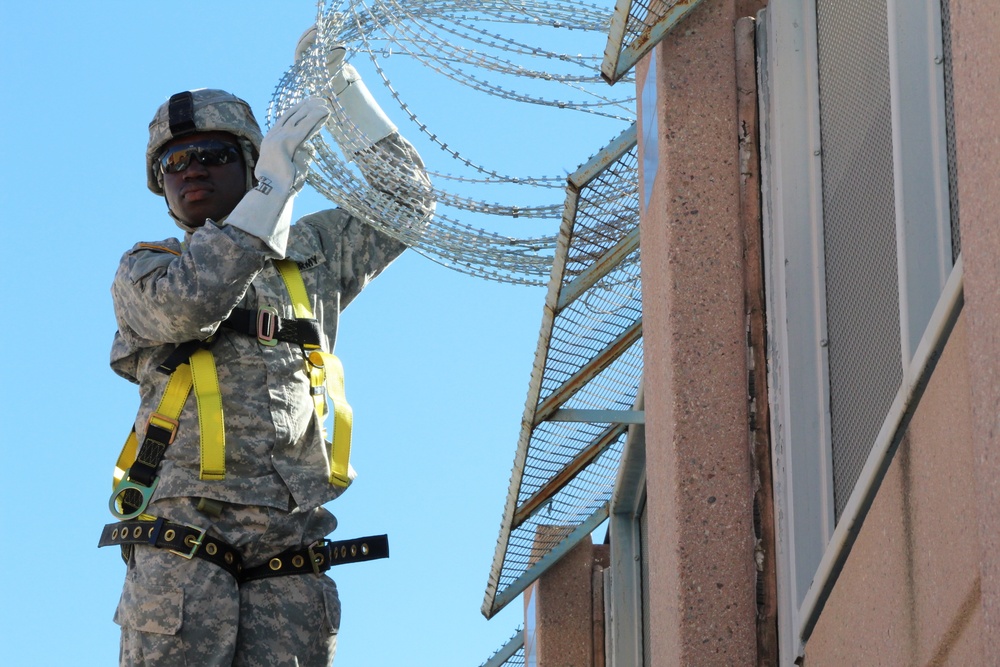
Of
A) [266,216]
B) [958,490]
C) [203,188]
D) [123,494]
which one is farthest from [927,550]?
[203,188]

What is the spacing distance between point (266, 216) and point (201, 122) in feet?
2.40

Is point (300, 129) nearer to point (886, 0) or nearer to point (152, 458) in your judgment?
point (152, 458)

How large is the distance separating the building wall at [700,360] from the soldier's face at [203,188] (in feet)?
5.92

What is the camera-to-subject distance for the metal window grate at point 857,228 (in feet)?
15.3

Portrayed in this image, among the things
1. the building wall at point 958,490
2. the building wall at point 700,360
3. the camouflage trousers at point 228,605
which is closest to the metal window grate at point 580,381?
the building wall at point 700,360

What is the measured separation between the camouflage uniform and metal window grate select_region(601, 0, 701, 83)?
151 cm

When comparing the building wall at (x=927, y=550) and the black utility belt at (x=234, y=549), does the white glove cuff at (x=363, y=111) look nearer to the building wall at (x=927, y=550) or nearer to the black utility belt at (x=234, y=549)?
the black utility belt at (x=234, y=549)

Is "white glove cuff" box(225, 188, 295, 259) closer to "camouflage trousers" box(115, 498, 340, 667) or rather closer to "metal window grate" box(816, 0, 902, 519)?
"camouflage trousers" box(115, 498, 340, 667)

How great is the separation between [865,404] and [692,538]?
945 mm

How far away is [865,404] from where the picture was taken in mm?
4859

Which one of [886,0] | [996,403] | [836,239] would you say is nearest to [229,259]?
[836,239]

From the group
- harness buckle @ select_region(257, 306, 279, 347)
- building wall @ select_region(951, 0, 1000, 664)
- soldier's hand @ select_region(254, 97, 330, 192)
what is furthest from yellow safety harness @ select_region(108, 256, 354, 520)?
building wall @ select_region(951, 0, 1000, 664)

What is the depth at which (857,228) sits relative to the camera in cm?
500

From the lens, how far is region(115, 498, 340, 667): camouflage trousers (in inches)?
240
